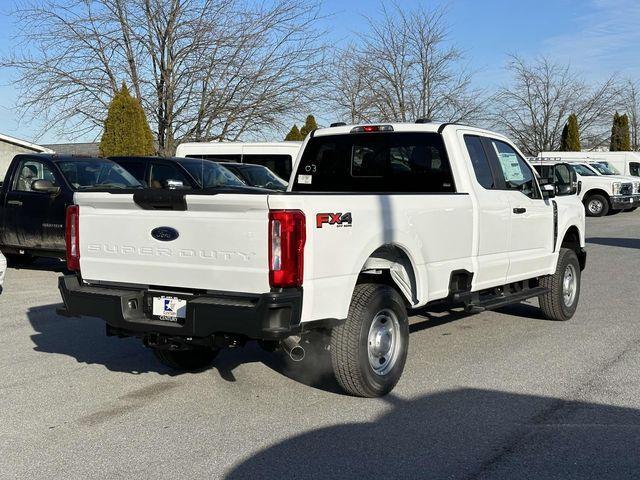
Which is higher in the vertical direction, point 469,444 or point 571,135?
point 571,135

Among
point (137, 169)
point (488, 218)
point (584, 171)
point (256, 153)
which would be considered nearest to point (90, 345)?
point (488, 218)

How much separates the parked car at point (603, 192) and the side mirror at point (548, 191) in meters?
19.7

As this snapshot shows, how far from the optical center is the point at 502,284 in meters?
7.21

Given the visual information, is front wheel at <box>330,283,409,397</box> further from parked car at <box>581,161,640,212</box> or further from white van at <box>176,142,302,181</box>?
parked car at <box>581,161,640,212</box>

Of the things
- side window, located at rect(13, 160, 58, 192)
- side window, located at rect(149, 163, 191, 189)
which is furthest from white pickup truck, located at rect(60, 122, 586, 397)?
side window, located at rect(13, 160, 58, 192)

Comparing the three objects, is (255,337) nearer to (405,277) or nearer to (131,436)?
(131,436)

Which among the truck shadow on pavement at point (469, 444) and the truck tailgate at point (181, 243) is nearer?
the truck shadow on pavement at point (469, 444)

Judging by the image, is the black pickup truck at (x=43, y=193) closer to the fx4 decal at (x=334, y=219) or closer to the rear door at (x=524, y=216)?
the rear door at (x=524, y=216)

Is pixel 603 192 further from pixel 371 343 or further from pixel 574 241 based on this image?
pixel 371 343

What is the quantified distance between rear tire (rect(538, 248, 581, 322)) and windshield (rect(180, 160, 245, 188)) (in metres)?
6.13

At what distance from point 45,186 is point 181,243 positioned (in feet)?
23.2

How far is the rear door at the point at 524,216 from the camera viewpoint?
24.0 feet

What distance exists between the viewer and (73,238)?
574 cm

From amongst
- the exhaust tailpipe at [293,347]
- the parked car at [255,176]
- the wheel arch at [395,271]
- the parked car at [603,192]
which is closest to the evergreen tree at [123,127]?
the parked car at [255,176]
